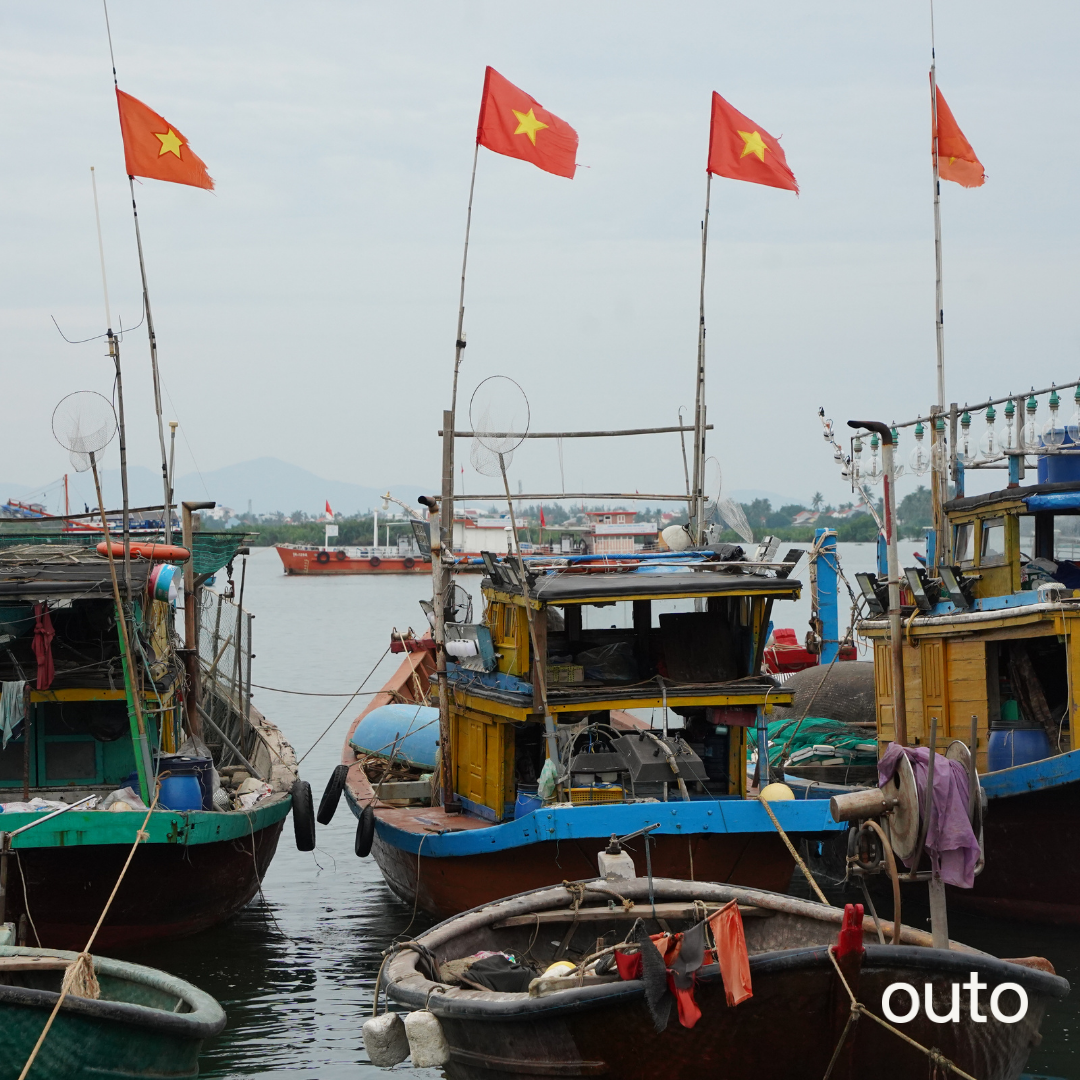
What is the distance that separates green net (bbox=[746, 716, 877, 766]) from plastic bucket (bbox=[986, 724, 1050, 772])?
240cm

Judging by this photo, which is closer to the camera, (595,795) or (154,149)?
(595,795)

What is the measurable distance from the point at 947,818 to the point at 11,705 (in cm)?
959

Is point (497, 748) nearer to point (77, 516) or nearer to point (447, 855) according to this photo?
point (447, 855)

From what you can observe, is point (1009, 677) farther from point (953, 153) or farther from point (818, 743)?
point (953, 153)

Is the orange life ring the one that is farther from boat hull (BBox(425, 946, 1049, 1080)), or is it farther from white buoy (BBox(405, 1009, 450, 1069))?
boat hull (BBox(425, 946, 1049, 1080))

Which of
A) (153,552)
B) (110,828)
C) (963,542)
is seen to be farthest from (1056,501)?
(110,828)

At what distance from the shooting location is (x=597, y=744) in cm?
1376

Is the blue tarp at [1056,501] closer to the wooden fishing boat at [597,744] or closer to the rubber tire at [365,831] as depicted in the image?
the wooden fishing boat at [597,744]

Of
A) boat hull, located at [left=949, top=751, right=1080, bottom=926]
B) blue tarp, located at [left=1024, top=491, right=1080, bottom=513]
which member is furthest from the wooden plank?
blue tarp, located at [left=1024, top=491, right=1080, bottom=513]

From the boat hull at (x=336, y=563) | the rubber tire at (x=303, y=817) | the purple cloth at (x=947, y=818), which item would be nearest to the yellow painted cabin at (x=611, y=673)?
the rubber tire at (x=303, y=817)

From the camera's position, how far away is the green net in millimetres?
17250

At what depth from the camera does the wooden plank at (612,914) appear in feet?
34.5

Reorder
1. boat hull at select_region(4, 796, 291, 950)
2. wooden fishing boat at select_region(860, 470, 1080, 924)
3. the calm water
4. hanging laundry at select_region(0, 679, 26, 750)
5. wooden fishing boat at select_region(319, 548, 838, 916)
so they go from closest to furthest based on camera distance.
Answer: the calm water
boat hull at select_region(4, 796, 291, 950)
wooden fishing boat at select_region(319, 548, 838, 916)
wooden fishing boat at select_region(860, 470, 1080, 924)
hanging laundry at select_region(0, 679, 26, 750)

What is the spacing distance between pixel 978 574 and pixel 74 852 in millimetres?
10429
